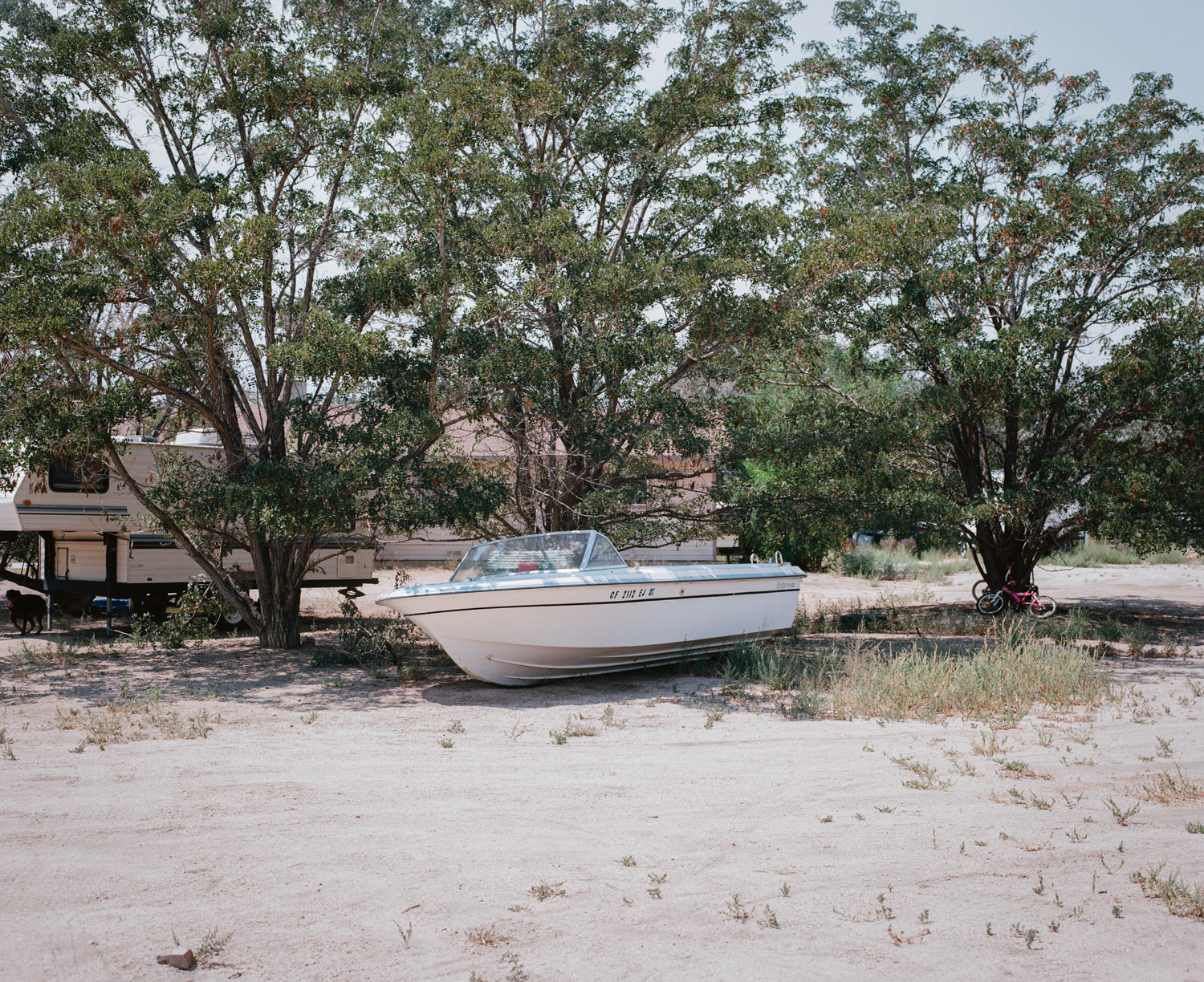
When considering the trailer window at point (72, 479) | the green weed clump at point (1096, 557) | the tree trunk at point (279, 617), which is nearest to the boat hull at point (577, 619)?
the tree trunk at point (279, 617)

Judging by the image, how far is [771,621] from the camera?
11.5 meters

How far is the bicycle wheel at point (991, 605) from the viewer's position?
623 inches

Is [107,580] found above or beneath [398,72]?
beneath

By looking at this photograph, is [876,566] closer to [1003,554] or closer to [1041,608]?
[1003,554]

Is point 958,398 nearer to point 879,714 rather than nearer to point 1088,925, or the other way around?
point 879,714

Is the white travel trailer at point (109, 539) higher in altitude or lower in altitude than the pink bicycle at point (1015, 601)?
higher

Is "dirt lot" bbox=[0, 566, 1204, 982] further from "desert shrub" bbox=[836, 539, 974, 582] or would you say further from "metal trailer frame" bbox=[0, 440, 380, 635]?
"desert shrub" bbox=[836, 539, 974, 582]

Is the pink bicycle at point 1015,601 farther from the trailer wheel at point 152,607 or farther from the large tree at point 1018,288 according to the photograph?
the trailer wheel at point 152,607

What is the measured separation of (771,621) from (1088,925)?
7.73m

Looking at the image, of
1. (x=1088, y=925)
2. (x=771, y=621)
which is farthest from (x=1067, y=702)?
(x=1088, y=925)

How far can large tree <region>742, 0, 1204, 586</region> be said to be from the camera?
13.4 m

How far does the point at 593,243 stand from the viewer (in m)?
11.2

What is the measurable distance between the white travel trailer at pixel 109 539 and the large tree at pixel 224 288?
0.64m

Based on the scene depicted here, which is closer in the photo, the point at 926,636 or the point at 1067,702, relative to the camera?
the point at 1067,702
